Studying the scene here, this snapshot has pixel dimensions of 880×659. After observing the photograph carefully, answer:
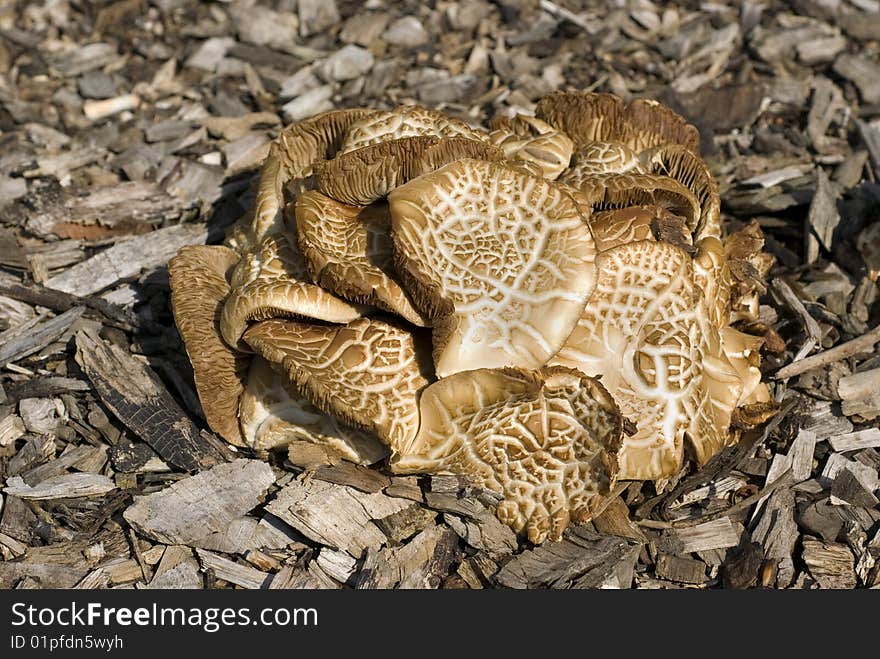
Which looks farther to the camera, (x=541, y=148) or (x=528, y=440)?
(x=541, y=148)

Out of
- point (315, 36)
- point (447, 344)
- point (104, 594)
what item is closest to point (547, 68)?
point (315, 36)

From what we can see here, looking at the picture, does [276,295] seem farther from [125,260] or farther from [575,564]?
[125,260]

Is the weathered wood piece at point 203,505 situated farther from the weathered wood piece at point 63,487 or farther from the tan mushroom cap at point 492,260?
the tan mushroom cap at point 492,260

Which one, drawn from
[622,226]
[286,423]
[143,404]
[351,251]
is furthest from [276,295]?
[622,226]

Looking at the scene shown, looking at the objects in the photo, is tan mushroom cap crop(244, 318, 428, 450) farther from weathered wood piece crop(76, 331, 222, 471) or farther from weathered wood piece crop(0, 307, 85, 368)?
weathered wood piece crop(0, 307, 85, 368)

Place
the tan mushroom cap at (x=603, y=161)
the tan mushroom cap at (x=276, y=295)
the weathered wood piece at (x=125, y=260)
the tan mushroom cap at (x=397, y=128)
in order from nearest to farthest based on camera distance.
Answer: the tan mushroom cap at (x=276, y=295), the tan mushroom cap at (x=397, y=128), the tan mushroom cap at (x=603, y=161), the weathered wood piece at (x=125, y=260)

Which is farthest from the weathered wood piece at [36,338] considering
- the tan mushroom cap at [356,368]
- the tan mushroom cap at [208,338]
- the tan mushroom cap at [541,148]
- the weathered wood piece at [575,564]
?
the weathered wood piece at [575,564]

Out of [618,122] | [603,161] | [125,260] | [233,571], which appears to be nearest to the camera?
[233,571]
